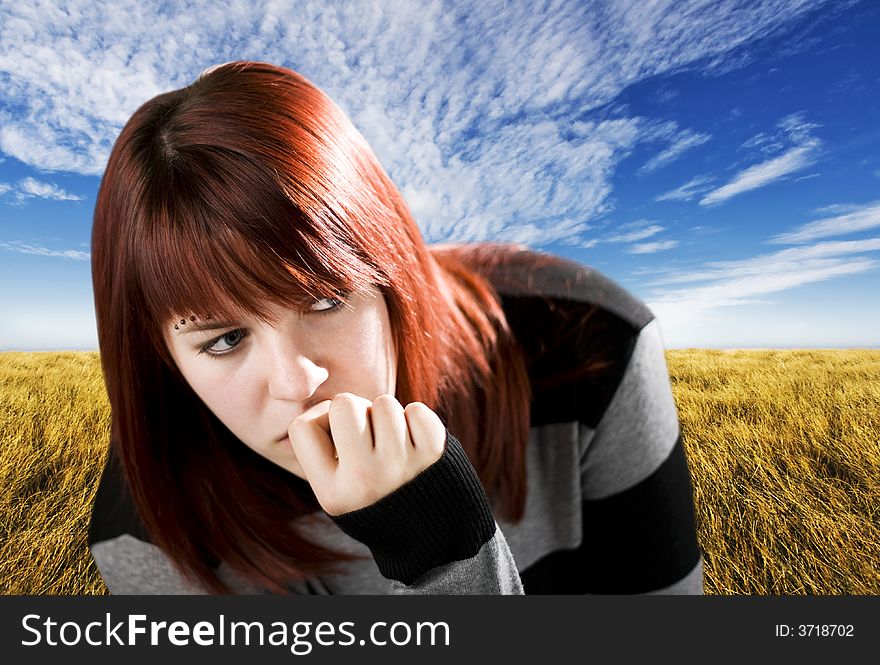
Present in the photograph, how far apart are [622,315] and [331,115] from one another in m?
0.37

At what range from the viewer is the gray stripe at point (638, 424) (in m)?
0.64

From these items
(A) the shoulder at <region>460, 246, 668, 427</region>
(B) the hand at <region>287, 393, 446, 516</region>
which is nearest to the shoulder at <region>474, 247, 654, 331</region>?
(A) the shoulder at <region>460, 246, 668, 427</region>

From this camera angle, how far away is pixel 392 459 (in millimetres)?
455

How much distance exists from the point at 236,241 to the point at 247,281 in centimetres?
3

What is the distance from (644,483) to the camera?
2.13 ft

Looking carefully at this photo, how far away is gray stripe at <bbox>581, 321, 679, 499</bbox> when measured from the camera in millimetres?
644

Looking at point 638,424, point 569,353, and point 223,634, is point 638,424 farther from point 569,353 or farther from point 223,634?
point 223,634

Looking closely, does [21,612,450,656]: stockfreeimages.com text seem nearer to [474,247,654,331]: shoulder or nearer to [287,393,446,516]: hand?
[287,393,446,516]: hand

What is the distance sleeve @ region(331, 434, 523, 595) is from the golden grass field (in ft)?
1.94

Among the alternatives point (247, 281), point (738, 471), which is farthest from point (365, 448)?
point (738, 471)

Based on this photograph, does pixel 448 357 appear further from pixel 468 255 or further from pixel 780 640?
pixel 780 640

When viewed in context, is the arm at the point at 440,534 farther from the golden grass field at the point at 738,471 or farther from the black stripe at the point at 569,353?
the golden grass field at the point at 738,471

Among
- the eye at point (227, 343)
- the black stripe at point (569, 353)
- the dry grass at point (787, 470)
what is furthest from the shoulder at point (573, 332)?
the dry grass at point (787, 470)

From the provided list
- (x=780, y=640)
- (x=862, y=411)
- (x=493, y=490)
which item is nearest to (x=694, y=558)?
(x=780, y=640)
